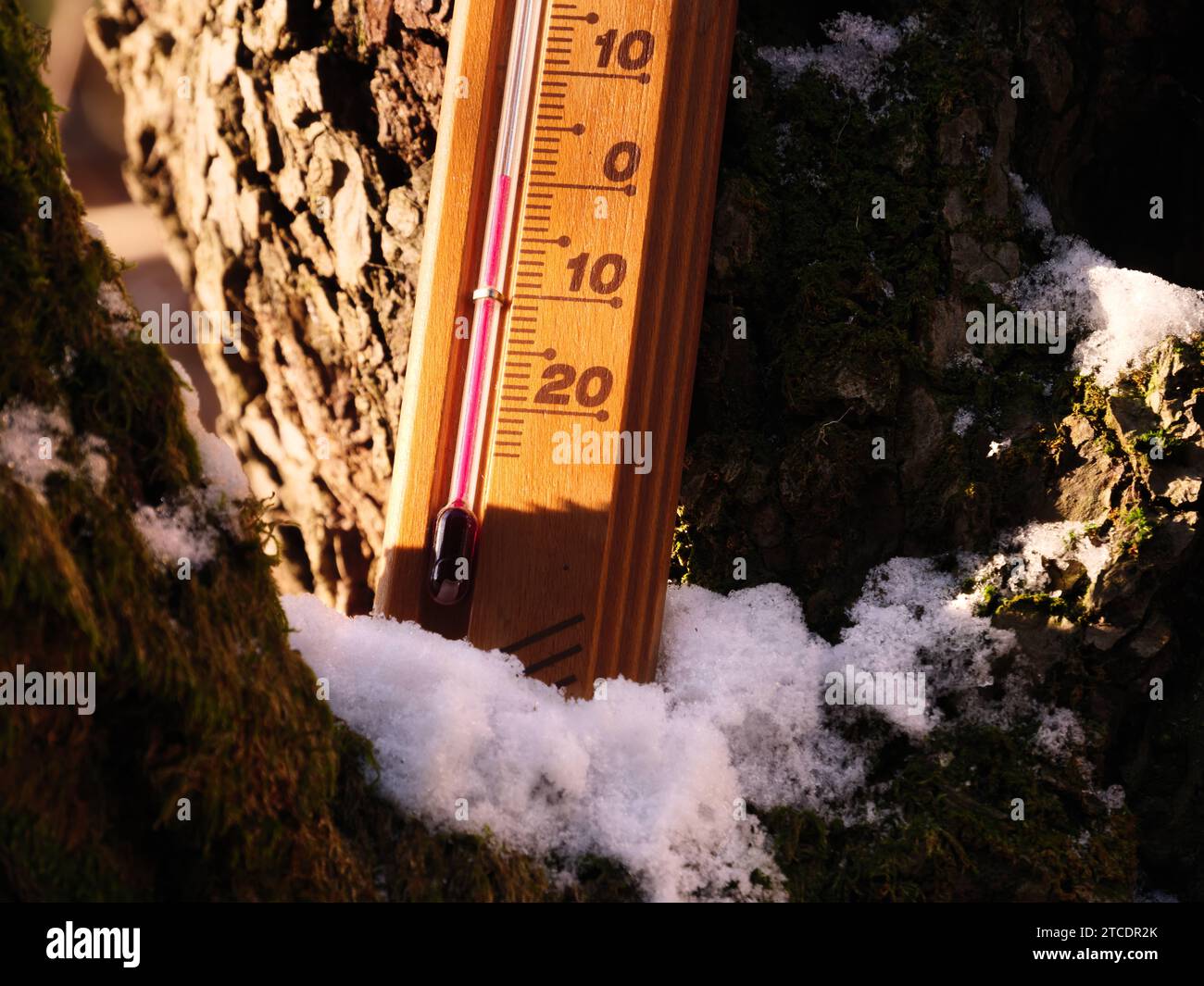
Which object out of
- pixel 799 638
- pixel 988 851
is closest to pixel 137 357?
pixel 799 638

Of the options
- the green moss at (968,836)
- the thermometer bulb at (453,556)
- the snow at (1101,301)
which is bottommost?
the green moss at (968,836)

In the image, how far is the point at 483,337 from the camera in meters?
2.17

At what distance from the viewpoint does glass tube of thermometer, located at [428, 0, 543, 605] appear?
210 cm

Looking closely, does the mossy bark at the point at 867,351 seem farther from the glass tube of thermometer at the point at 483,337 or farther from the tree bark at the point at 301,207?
the glass tube of thermometer at the point at 483,337

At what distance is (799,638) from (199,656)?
3.59 feet

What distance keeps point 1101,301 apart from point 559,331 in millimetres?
981

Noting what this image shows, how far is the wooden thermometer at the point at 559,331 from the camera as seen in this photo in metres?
2.09

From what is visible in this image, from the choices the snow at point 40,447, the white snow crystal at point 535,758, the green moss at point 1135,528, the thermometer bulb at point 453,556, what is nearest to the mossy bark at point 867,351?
the green moss at point 1135,528

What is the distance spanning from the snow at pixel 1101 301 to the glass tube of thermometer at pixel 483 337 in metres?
0.94

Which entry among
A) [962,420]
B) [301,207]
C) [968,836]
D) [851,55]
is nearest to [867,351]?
[962,420]

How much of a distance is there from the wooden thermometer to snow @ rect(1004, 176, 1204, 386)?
Result: 631 mm

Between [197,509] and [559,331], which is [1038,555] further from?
[197,509]

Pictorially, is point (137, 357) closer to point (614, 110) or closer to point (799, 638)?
point (614, 110)

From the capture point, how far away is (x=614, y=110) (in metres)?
2.19
